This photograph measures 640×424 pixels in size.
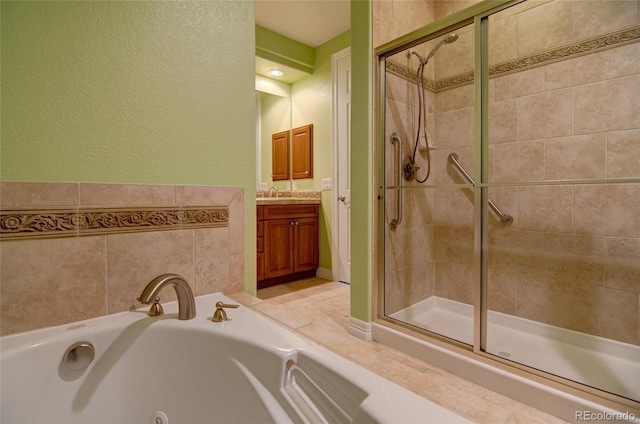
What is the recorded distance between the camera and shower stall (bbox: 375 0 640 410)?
1.64 m

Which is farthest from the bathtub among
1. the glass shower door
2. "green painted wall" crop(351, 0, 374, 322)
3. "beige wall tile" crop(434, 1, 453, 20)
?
"beige wall tile" crop(434, 1, 453, 20)

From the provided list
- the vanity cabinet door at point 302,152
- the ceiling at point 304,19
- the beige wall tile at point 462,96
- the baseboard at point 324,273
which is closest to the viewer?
the beige wall tile at point 462,96

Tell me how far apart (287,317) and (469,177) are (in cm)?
163

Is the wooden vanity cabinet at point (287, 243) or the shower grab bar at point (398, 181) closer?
the shower grab bar at point (398, 181)

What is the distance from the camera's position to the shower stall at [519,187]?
1.64m

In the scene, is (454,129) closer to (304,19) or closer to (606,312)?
(606,312)

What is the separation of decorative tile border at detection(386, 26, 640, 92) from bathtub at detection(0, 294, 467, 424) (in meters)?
1.77

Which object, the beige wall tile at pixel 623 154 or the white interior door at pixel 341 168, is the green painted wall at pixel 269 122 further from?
the beige wall tile at pixel 623 154

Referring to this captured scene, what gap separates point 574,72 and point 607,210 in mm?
814

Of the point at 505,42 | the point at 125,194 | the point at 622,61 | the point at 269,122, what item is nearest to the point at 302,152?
the point at 269,122

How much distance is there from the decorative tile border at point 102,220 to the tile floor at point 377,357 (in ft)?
1.29

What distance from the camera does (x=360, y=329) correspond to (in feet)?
6.38

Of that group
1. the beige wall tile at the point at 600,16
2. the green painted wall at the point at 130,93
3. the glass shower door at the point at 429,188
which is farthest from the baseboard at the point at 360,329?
the beige wall tile at the point at 600,16

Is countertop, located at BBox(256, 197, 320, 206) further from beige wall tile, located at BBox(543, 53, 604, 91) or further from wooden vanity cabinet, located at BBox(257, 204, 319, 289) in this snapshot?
beige wall tile, located at BBox(543, 53, 604, 91)
